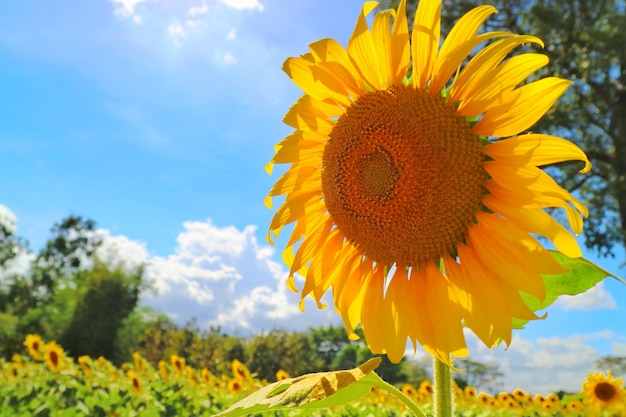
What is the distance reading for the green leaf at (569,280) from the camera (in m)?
1.22

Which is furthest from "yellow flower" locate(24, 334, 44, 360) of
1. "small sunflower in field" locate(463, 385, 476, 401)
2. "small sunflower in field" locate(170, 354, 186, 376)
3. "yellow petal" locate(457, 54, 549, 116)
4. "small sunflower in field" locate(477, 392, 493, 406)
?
"yellow petal" locate(457, 54, 549, 116)

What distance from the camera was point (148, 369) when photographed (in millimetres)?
6668

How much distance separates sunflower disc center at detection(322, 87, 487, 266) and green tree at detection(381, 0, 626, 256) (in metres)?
12.8

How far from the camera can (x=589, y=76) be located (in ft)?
46.6

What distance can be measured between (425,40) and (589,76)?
14.7m

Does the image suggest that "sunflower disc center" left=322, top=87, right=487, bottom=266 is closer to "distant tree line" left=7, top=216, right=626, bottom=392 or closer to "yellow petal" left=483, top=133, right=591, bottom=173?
"yellow petal" left=483, top=133, right=591, bottom=173

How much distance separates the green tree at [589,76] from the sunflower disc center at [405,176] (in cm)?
1284

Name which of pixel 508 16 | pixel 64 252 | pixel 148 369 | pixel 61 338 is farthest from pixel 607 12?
pixel 64 252

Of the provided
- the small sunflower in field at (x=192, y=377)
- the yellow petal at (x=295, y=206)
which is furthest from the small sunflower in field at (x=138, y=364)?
the yellow petal at (x=295, y=206)

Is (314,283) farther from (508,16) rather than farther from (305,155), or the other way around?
(508,16)

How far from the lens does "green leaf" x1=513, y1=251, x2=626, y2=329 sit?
1224 millimetres

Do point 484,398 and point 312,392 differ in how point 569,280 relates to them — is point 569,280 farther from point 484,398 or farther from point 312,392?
point 484,398

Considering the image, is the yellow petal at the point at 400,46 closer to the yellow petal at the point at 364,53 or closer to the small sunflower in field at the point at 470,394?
the yellow petal at the point at 364,53

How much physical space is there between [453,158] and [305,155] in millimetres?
416
